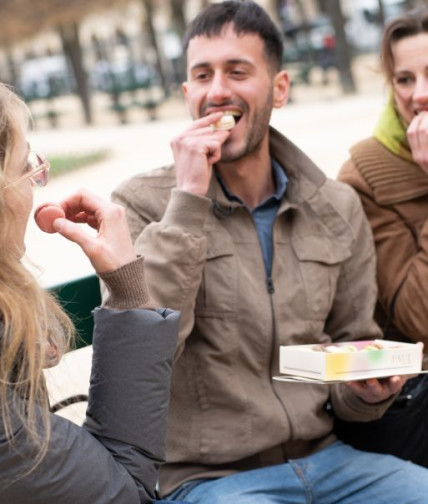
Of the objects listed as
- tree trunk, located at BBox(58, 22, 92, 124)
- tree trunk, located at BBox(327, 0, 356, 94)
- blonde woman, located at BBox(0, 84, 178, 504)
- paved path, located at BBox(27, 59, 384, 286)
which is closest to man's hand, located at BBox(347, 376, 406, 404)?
blonde woman, located at BBox(0, 84, 178, 504)

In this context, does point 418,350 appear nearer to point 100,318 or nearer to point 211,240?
point 211,240

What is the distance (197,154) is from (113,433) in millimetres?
1169

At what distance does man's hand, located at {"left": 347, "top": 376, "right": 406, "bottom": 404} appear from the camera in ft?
9.99

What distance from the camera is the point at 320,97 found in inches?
1090

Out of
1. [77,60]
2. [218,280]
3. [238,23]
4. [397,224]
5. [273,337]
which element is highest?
[238,23]

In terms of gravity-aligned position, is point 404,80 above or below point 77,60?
above

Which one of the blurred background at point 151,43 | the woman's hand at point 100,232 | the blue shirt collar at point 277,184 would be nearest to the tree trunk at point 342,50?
the blurred background at point 151,43

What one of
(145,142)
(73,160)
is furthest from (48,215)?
(145,142)

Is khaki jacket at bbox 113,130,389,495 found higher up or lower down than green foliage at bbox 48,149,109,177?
higher up

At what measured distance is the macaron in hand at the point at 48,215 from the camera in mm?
2438

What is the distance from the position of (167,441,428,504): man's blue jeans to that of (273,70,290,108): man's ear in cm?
127

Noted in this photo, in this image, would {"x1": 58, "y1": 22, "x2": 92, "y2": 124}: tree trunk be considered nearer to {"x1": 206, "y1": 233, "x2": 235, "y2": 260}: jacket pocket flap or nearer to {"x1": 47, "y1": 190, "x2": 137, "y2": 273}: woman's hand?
{"x1": 206, "y1": 233, "x2": 235, "y2": 260}: jacket pocket flap

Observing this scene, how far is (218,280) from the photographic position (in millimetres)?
3180

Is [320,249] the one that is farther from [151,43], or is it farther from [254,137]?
[151,43]
